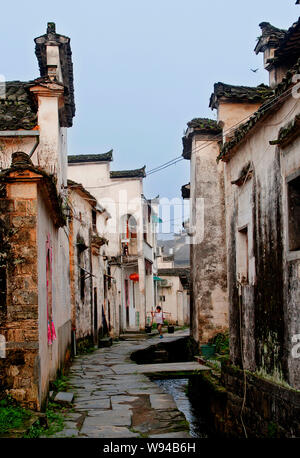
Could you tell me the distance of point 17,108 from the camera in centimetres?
1303

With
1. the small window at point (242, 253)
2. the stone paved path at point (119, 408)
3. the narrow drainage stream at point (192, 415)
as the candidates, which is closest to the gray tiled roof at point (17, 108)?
the small window at point (242, 253)

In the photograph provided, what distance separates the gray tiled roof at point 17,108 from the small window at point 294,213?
713cm

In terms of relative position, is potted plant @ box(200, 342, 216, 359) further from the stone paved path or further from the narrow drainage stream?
the stone paved path

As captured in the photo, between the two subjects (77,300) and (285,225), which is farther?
(77,300)

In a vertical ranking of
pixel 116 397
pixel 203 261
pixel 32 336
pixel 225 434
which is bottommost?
pixel 225 434

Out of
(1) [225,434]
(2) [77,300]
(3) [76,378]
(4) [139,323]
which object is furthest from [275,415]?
(4) [139,323]

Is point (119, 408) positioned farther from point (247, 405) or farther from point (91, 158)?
point (91, 158)

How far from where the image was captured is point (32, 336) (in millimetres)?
7082

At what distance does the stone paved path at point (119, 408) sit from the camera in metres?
7.26

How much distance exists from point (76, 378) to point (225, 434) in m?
3.83

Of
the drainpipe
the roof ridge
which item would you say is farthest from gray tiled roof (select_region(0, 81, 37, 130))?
the roof ridge

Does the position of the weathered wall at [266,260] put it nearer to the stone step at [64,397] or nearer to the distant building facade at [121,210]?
the stone step at [64,397]

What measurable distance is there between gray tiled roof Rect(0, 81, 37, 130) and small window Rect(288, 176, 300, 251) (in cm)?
713
